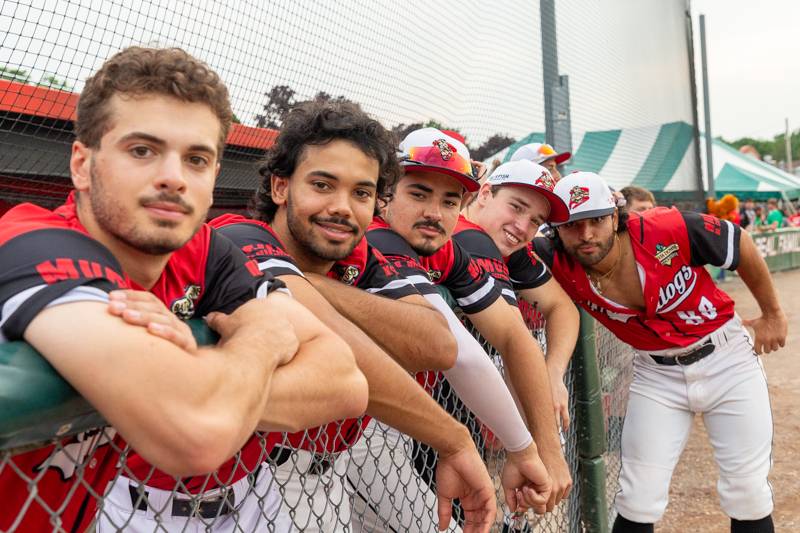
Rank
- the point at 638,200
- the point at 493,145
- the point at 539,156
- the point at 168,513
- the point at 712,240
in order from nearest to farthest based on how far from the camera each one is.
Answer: the point at 168,513, the point at 712,240, the point at 539,156, the point at 638,200, the point at 493,145

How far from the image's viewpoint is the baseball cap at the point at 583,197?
325cm

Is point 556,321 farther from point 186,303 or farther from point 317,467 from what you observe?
point 186,303

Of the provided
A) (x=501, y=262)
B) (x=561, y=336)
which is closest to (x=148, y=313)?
(x=501, y=262)

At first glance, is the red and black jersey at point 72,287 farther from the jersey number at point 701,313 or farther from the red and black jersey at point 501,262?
the jersey number at point 701,313

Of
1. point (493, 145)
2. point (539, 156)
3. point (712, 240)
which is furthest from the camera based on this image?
point (493, 145)

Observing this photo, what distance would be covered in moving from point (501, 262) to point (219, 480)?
1590 mm

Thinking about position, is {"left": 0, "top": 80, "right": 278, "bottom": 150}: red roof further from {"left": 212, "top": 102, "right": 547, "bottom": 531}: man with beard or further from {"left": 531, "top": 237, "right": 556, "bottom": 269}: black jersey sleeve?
{"left": 531, "top": 237, "right": 556, "bottom": 269}: black jersey sleeve

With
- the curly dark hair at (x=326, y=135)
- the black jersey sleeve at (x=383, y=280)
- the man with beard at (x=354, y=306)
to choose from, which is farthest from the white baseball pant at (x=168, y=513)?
the curly dark hair at (x=326, y=135)

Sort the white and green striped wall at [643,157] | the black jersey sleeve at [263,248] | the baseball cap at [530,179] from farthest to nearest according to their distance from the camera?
1. the white and green striped wall at [643,157]
2. the baseball cap at [530,179]
3. the black jersey sleeve at [263,248]

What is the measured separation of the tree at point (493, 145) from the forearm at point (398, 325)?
13.3 ft

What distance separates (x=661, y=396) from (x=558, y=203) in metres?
1.29

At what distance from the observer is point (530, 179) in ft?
9.92

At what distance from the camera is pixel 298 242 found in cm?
198

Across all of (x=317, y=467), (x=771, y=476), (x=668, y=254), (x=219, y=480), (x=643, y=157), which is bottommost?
(x=771, y=476)
